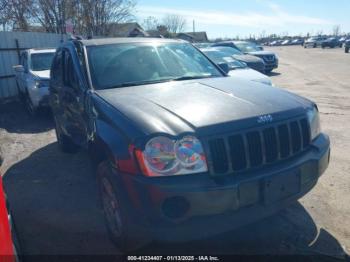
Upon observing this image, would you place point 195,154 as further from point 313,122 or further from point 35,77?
point 35,77

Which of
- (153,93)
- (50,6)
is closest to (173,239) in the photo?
(153,93)

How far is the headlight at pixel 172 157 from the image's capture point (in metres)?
2.27

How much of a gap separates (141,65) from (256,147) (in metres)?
1.82

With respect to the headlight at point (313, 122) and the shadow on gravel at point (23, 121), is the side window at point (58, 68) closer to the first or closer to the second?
the shadow on gravel at point (23, 121)

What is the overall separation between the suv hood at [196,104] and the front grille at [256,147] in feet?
0.29

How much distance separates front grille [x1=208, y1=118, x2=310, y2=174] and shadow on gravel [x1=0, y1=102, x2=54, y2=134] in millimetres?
6235

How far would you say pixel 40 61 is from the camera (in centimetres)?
936

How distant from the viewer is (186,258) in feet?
9.05

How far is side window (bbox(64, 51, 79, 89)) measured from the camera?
372cm

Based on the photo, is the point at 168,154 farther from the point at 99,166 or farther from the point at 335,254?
the point at 335,254

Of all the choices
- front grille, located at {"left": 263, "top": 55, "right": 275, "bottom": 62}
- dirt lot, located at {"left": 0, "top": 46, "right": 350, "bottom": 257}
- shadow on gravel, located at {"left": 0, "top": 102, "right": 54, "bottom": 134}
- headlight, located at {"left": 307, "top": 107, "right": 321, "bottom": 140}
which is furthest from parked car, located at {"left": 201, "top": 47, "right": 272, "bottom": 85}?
front grille, located at {"left": 263, "top": 55, "right": 275, "bottom": 62}

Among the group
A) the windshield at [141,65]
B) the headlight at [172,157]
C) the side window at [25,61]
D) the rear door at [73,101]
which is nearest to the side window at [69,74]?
the rear door at [73,101]

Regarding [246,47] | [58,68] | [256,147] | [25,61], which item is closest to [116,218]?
Answer: [256,147]

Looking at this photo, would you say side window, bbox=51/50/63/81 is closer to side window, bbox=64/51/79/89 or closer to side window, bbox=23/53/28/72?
side window, bbox=64/51/79/89
